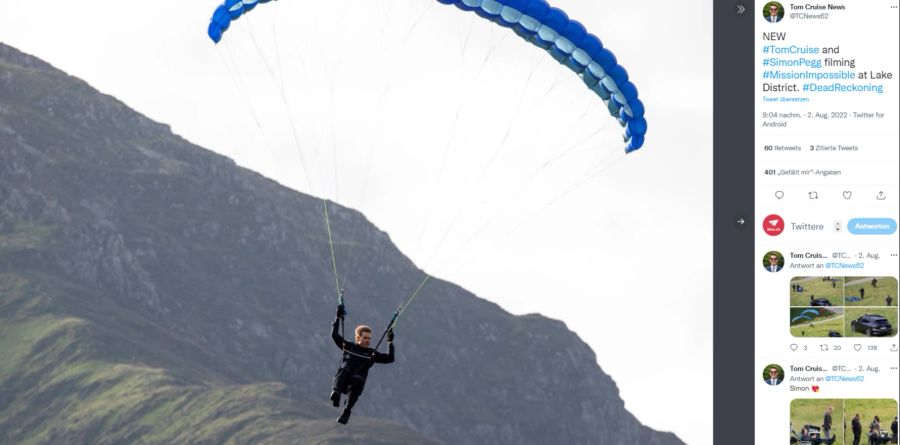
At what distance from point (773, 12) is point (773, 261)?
Result: 4288mm

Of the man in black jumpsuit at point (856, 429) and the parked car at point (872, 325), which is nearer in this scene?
the man in black jumpsuit at point (856, 429)

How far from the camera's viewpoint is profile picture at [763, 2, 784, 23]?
2347cm

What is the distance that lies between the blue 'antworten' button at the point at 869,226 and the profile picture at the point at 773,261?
1.35 metres

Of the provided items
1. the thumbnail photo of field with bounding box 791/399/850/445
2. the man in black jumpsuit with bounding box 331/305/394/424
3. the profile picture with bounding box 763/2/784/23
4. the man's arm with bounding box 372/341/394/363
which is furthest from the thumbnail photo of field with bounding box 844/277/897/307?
the man in black jumpsuit with bounding box 331/305/394/424

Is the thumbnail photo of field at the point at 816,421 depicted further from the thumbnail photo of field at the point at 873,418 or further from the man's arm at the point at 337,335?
the man's arm at the point at 337,335

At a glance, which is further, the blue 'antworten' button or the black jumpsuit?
the black jumpsuit

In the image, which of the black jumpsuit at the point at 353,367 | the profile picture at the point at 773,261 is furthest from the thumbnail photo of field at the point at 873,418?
the black jumpsuit at the point at 353,367

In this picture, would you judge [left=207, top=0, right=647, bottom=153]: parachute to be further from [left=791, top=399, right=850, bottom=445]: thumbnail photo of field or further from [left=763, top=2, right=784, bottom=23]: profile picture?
[left=791, top=399, right=850, bottom=445]: thumbnail photo of field

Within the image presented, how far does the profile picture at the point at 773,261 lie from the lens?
23.0 metres

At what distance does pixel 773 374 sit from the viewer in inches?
903

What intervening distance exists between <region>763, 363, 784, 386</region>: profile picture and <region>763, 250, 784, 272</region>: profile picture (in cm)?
160

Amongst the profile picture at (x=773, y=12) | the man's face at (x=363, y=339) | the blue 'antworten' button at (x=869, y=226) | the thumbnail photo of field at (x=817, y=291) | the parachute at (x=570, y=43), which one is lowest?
the man's face at (x=363, y=339)

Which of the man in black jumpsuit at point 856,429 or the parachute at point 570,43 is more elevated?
the parachute at point 570,43

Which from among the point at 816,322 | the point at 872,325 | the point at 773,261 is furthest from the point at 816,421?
the point at 773,261
